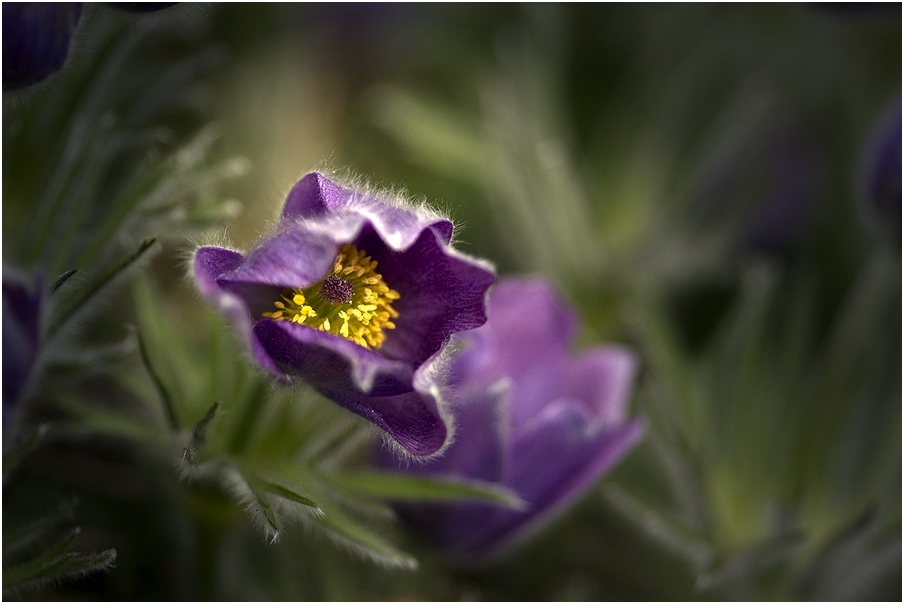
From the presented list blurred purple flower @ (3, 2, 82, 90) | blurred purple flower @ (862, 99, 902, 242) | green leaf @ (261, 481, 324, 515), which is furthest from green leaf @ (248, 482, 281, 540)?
blurred purple flower @ (862, 99, 902, 242)

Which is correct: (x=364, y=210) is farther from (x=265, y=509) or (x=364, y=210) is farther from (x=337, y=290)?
(x=265, y=509)

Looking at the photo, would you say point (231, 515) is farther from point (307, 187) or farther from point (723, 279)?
point (723, 279)

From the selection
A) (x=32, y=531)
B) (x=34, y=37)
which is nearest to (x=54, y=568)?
(x=32, y=531)

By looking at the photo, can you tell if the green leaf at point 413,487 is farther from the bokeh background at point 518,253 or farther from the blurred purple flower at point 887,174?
the blurred purple flower at point 887,174

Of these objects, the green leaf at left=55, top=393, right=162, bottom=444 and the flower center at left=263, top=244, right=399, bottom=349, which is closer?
the flower center at left=263, top=244, right=399, bottom=349

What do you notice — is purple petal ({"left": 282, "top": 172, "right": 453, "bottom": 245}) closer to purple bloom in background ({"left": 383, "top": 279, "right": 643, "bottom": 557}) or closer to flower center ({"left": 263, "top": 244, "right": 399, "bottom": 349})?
flower center ({"left": 263, "top": 244, "right": 399, "bottom": 349})

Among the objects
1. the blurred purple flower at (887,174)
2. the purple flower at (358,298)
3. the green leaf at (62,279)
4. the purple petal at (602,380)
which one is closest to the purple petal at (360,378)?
the purple flower at (358,298)
